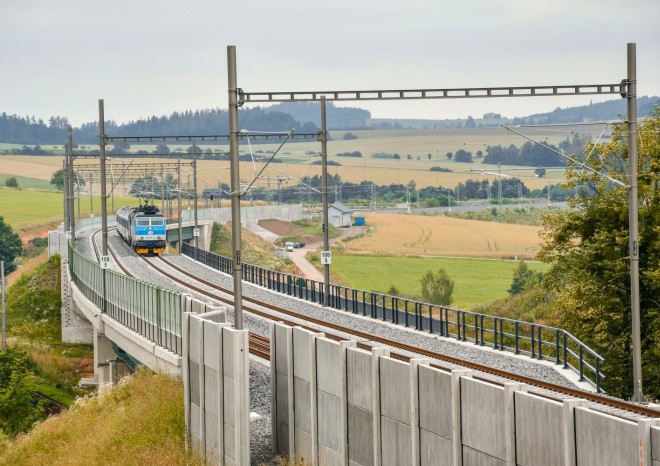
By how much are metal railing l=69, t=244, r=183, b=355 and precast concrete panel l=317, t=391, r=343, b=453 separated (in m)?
12.4

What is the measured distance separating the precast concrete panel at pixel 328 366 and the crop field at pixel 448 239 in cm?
11125

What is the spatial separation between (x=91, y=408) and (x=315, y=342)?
18.4m

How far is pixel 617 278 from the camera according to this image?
42.8 meters

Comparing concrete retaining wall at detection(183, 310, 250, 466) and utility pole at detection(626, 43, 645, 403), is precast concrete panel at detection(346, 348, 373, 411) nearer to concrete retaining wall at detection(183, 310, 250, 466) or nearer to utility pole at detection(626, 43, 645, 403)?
concrete retaining wall at detection(183, 310, 250, 466)

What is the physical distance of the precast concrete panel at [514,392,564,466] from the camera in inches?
707

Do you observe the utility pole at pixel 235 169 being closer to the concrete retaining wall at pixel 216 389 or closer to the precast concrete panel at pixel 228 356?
the concrete retaining wall at pixel 216 389

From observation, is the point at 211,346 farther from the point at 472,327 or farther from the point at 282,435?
the point at 472,327

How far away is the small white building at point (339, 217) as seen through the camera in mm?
166250

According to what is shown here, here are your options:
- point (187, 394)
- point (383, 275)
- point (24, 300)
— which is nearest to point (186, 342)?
point (187, 394)

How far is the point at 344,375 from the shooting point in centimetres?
2455

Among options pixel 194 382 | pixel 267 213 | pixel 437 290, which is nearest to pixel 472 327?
pixel 194 382

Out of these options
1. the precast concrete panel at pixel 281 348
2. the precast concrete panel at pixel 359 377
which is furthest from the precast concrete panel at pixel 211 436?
the precast concrete panel at pixel 359 377

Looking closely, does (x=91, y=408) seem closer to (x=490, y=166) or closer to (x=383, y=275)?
(x=383, y=275)

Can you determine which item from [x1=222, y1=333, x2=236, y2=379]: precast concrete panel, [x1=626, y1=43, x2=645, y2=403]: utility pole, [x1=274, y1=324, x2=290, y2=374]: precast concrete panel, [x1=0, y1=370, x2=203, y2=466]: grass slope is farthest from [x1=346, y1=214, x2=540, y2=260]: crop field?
[x1=222, y1=333, x2=236, y2=379]: precast concrete panel
